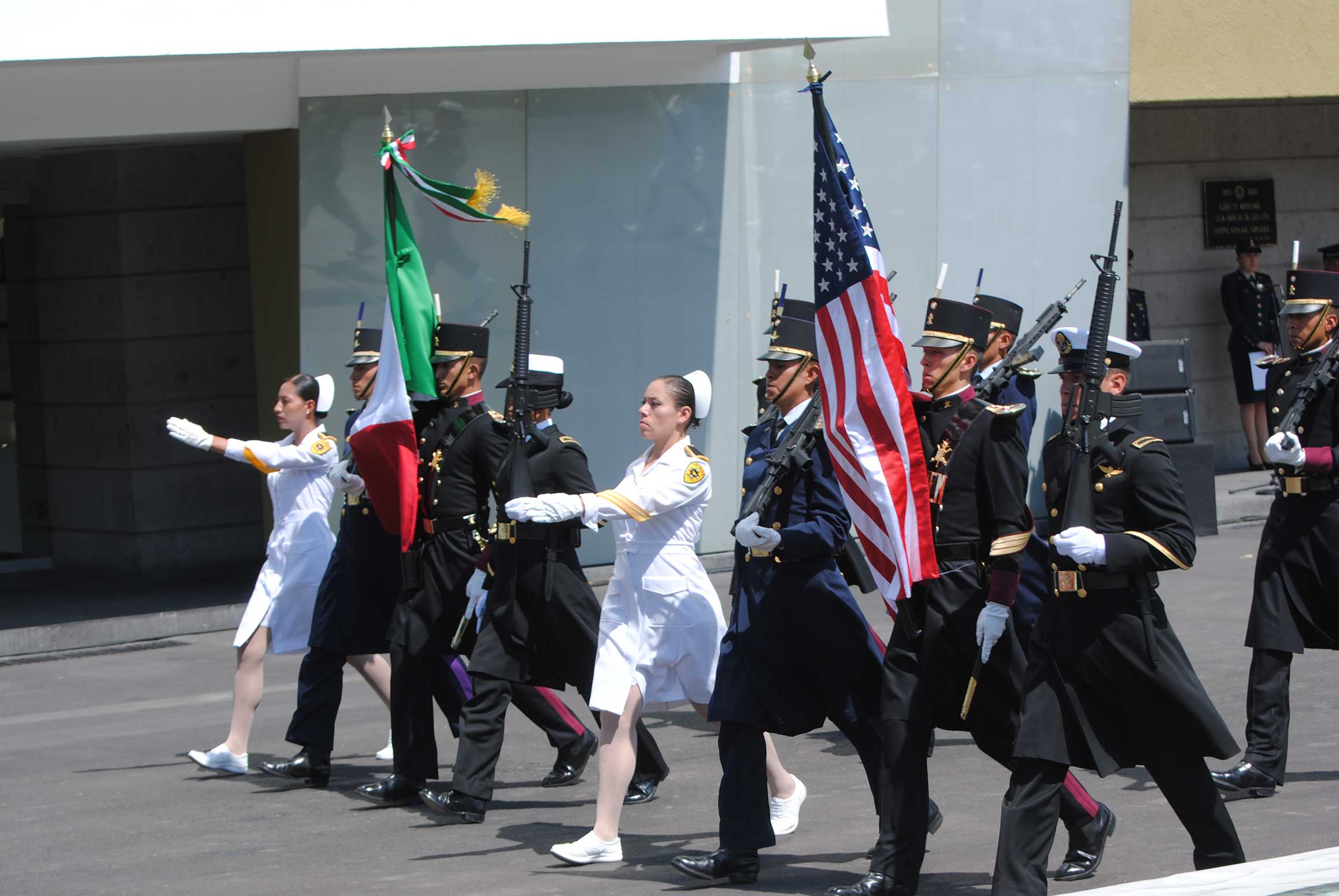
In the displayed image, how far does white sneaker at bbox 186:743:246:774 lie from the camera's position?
27.5ft

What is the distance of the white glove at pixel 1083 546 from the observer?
225 inches

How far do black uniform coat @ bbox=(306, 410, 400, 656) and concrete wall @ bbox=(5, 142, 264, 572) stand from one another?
21.9 ft

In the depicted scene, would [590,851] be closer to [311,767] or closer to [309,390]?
[311,767]

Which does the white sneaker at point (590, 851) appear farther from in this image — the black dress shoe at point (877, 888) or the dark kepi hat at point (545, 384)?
the dark kepi hat at point (545, 384)

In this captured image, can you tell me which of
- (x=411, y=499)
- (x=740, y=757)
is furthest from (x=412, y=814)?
(x=740, y=757)

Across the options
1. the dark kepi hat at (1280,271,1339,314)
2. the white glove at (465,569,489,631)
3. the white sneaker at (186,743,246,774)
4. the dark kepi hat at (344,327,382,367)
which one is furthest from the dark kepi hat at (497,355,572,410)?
the dark kepi hat at (1280,271,1339,314)

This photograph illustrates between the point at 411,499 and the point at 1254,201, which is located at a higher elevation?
the point at 1254,201

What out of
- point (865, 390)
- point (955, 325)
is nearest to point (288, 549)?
point (865, 390)

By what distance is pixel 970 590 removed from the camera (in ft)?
20.2

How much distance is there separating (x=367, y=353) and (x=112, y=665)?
3688 millimetres

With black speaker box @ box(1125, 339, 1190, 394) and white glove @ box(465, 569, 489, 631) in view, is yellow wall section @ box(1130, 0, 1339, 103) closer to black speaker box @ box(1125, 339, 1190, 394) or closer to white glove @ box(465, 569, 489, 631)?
black speaker box @ box(1125, 339, 1190, 394)

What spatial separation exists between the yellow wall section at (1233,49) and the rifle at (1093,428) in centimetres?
1035

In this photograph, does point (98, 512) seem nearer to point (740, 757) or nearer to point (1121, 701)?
point (740, 757)

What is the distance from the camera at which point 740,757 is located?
6.42 meters
